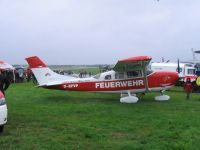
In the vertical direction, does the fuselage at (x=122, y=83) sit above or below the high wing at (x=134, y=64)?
below

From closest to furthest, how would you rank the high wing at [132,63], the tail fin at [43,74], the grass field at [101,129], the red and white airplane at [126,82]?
the grass field at [101,129] → the high wing at [132,63] → the red and white airplane at [126,82] → the tail fin at [43,74]

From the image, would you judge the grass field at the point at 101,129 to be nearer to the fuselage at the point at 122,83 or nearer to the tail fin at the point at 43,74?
the fuselage at the point at 122,83

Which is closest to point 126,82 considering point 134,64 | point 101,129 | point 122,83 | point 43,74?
point 122,83

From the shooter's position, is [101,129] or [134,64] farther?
[134,64]

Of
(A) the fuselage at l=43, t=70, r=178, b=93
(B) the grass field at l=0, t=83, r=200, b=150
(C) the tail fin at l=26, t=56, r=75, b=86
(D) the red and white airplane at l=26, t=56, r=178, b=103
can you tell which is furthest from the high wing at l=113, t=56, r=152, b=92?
(B) the grass field at l=0, t=83, r=200, b=150

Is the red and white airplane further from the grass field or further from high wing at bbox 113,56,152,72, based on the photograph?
the grass field

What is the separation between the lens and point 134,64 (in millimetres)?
19312

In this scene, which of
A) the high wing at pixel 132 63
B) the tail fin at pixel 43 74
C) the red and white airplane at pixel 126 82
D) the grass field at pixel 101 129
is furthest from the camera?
the tail fin at pixel 43 74

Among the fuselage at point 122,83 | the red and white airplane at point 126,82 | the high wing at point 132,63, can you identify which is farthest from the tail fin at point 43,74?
the high wing at point 132,63

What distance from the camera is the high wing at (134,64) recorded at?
1833cm

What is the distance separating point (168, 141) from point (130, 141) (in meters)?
0.84

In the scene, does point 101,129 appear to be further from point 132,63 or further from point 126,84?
point 126,84

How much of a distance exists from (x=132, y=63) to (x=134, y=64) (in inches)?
11.6

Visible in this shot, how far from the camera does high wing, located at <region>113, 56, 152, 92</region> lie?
60.1ft
